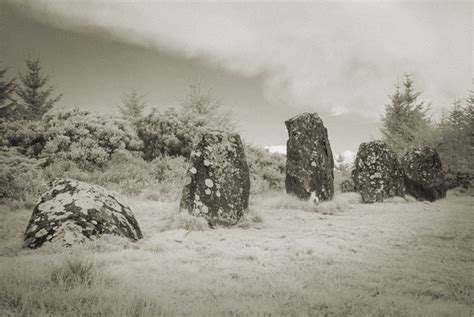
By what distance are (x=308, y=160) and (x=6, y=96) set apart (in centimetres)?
2182

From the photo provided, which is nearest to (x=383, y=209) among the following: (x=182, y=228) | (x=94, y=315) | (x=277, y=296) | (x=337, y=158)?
(x=182, y=228)

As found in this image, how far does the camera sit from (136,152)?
1590cm

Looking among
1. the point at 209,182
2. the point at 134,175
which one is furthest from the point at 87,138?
the point at 209,182

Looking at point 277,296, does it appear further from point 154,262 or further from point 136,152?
point 136,152

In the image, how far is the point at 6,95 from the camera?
23.7 metres

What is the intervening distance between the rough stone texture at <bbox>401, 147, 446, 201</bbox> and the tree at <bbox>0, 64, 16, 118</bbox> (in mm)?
23562

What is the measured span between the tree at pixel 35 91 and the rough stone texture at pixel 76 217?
28.2m

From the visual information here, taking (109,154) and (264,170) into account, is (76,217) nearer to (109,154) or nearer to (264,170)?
(109,154)

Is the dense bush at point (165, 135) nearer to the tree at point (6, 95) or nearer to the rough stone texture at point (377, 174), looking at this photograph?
the rough stone texture at point (377, 174)

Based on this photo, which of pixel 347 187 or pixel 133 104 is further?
pixel 133 104

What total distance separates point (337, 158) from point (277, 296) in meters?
53.9

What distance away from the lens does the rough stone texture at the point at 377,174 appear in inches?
528

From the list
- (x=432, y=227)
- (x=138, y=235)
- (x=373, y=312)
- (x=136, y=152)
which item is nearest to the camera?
(x=373, y=312)

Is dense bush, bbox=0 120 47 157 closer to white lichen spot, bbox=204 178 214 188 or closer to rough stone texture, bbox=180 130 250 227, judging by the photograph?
rough stone texture, bbox=180 130 250 227
